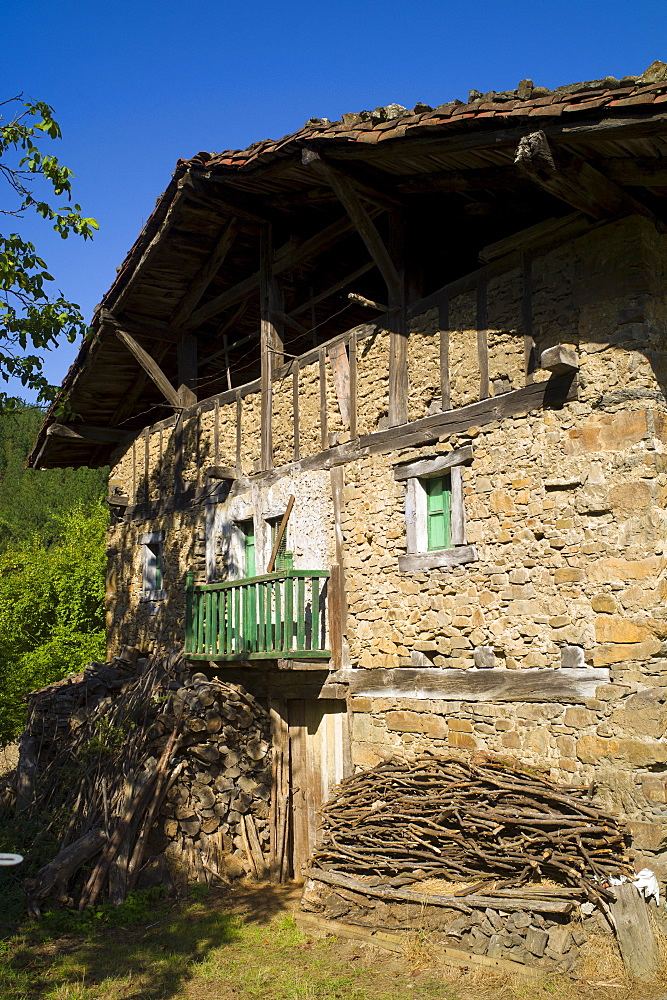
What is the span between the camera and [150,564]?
1362 cm

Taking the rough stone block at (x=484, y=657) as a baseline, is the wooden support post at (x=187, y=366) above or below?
above

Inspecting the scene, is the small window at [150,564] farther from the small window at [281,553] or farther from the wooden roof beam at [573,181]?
the wooden roof beam at [573,181]

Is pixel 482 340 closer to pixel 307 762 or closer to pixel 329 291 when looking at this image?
pixel 329 291

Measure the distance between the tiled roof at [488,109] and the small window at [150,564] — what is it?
619 cm

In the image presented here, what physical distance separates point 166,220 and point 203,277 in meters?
1.43

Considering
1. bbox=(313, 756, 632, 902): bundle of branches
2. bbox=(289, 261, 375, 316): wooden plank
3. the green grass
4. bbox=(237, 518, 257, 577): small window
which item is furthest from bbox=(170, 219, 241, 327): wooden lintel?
the green grass

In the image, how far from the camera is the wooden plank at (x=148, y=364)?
42.4ft

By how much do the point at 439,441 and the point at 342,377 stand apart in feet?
6.01

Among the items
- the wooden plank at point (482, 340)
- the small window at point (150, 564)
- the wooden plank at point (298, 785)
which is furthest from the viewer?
the small window at point (150, 564)

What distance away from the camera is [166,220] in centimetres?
1113

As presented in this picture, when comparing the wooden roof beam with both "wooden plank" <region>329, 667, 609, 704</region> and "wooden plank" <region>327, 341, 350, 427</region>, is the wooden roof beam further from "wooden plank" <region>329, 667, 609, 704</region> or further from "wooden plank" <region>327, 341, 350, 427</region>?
"wooden plank" <region>329, 667, 609, 704</region>

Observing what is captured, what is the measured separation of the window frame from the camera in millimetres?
8383

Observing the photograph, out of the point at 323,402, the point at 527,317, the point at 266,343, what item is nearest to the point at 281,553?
the point at 323,402

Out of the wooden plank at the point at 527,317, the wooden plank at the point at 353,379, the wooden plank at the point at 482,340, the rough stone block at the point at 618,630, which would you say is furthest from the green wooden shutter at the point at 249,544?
the rough stone block at the point at 618,630
